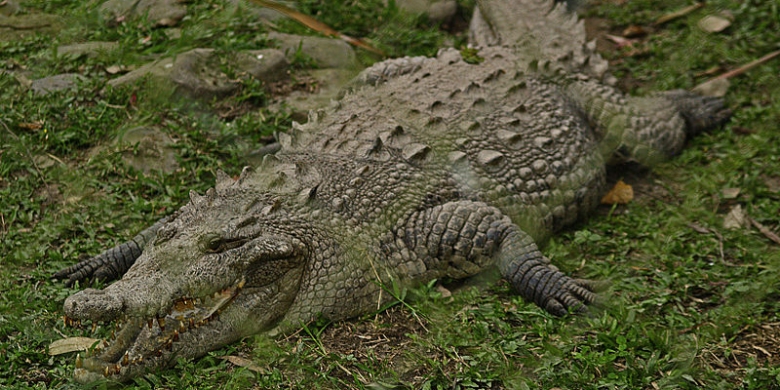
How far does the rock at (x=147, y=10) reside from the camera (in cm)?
607

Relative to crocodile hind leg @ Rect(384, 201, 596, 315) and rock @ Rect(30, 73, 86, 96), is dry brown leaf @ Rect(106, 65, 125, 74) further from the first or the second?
crocodile hind leg @ Rect(384, 201, 596, 315)

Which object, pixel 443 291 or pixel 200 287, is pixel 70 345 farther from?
pixel 443 291

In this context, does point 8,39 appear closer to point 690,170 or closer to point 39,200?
point 39,200

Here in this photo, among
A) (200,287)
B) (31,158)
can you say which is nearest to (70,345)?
(200,287)

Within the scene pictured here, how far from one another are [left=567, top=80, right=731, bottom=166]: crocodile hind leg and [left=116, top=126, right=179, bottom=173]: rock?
2.60 metres

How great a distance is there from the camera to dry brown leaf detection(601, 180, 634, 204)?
195 inches

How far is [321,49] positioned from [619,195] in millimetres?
2551

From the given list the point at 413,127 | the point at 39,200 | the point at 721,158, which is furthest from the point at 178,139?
the point at 721,158

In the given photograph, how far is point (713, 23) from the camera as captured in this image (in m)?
6.42

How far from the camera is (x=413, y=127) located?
4449 mm

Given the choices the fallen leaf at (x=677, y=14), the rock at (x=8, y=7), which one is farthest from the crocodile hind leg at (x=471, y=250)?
the rock at (x=8, y=7)

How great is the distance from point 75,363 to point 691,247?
10.5 ft

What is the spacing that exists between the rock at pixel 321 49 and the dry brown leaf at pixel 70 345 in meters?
2.99

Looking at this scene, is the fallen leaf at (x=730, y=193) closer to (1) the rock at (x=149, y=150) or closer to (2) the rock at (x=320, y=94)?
(2) the rock at (x=320, y=94)
